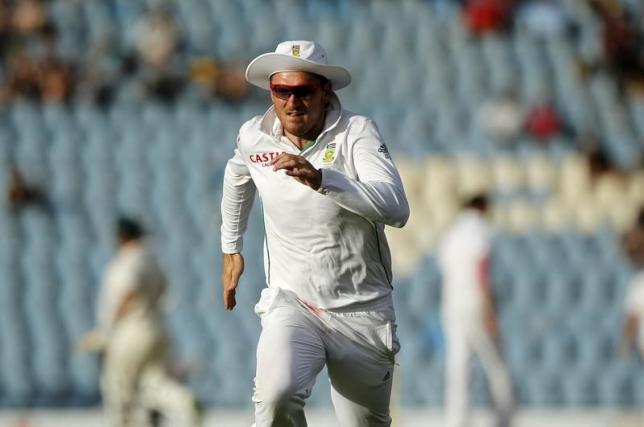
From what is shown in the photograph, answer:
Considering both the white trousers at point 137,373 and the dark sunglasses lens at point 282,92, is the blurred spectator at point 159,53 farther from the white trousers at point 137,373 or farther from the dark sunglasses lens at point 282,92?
the dark sunglasses lens at point 282,92

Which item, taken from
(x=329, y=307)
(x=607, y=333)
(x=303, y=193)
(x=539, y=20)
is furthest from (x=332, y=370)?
(x=539, y=20)

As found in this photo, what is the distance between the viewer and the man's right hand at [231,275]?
581 centimetres

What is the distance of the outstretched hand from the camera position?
4825 millimetres

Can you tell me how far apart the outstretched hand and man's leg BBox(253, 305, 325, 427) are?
71 cm

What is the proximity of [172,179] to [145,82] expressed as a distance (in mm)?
1305

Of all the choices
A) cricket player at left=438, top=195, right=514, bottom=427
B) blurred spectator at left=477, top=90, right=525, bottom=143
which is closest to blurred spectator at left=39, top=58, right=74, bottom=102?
blurred spectator at left=477, top=90, right=525, bottom=143

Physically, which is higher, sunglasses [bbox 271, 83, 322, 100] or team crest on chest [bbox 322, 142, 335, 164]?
sunglasses [bbox 271, 83, 322, 100]

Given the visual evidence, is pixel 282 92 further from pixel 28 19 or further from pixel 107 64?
pixel 28 19

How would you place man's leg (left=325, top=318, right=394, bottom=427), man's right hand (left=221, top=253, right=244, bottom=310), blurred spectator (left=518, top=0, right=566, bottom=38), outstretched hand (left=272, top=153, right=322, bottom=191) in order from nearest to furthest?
1. outstretched hand (left=272, top=153, right=322, bottom=191)
2. man's leg (left=325, top=318, right=394, bottom=427)
3. man's right hand (left=221, top=253, right=244, bottom=310)
4. blurred spectator (left=518, top=0, right=566, bottom=38)

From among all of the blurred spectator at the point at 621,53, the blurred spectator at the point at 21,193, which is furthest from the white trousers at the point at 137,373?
the blurred spectator at the point at 621,53

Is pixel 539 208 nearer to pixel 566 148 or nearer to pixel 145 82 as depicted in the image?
pixel 566 148

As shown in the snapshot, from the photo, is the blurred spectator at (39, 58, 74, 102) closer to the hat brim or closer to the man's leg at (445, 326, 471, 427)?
the man's leg at (445, 326, 471, 427)

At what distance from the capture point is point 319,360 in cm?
539

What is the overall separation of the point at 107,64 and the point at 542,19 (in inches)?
201
